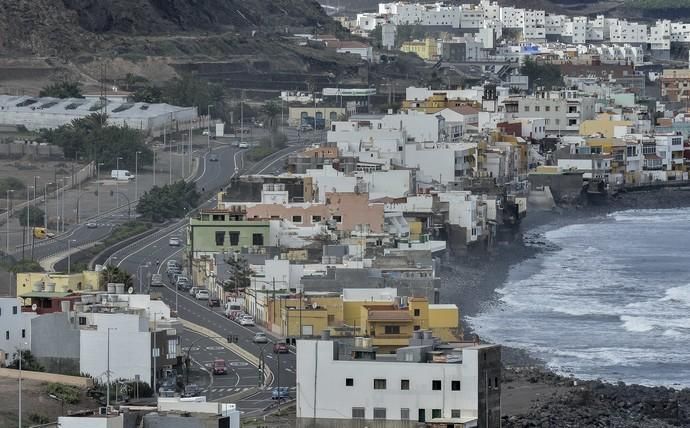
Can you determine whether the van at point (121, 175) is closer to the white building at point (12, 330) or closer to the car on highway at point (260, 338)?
the car on highway at point (260, 338)

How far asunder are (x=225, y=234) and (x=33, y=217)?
9.20 metres

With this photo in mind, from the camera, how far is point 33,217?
202 ft

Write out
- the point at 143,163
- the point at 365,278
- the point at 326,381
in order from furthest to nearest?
1. the point at 143,163
2. the point at 365,278
3. the point at 326,381

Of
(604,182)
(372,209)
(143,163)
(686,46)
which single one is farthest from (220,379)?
(686,46)

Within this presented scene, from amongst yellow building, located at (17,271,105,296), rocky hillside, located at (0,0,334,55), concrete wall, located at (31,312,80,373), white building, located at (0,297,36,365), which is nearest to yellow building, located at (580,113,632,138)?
rocky hillside, located at (0,0,334,55)

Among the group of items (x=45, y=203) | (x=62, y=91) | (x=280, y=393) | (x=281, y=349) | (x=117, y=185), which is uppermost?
(x=62, y=91)

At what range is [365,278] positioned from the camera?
1799 inches

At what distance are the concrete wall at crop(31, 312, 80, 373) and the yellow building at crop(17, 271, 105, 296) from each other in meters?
4.34

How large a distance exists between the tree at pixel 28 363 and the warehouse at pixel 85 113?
4624 cm

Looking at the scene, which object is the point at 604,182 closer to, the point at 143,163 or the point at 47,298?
the point at 143,163

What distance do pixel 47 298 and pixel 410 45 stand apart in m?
93.6

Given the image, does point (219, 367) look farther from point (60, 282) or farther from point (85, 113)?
point (85, 113)

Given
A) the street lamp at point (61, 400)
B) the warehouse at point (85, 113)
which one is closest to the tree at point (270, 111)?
the warehouse at point (85, 113)

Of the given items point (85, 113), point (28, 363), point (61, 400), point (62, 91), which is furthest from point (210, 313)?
point (62, 91)
